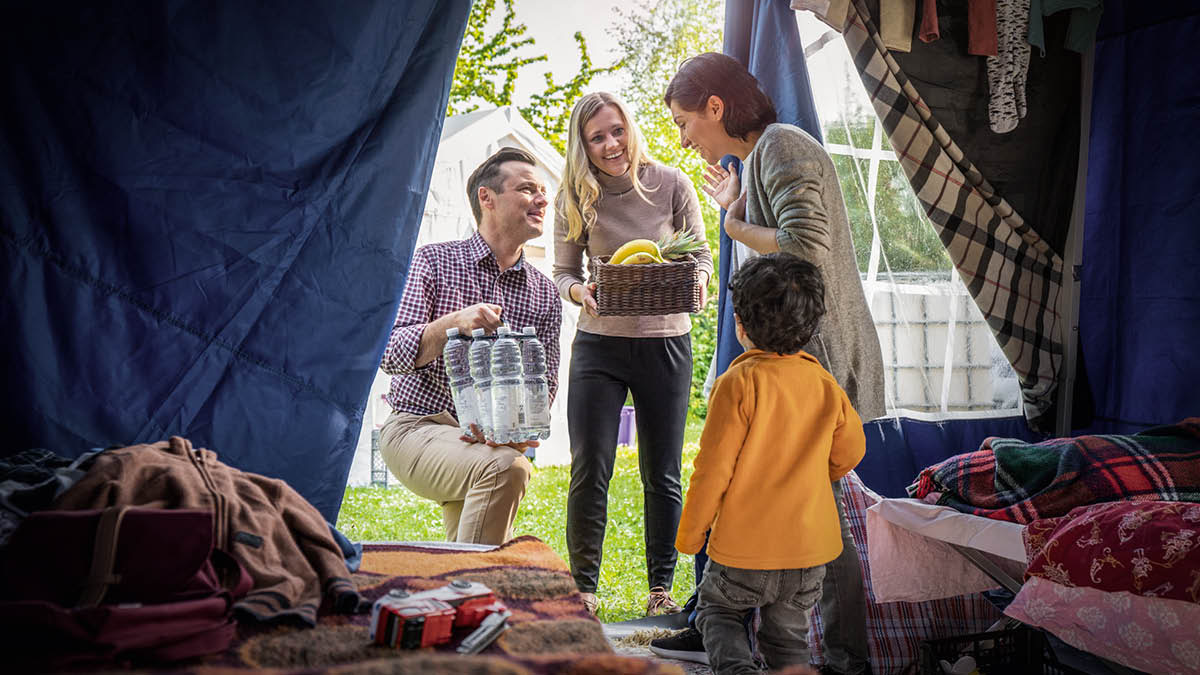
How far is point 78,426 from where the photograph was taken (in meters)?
1.57

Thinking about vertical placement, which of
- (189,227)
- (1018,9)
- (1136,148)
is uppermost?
(1018,9)

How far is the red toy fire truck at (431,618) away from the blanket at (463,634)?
0.01m

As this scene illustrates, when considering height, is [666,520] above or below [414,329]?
below

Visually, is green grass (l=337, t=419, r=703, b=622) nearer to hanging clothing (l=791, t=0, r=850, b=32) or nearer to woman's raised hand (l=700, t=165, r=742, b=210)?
woman's raised hand (l=700, t=165, r=742, b=210)

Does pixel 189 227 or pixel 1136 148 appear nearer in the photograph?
pixel 189 227

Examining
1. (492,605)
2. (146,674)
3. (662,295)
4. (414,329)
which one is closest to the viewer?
(146,674)

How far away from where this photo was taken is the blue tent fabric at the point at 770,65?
285cm

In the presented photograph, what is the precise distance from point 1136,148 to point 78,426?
3.19m

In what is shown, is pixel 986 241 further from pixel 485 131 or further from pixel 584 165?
pixel 485 131

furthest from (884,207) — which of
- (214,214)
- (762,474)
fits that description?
(214,214)

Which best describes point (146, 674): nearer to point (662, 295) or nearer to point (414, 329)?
point (414, 329)

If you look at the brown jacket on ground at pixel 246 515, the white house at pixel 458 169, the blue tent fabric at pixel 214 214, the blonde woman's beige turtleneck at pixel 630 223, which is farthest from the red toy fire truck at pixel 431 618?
the white house at pixel 458 169

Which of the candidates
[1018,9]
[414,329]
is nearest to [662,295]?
[414,329]

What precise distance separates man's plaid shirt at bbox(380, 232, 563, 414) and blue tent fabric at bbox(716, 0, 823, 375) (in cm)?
62
